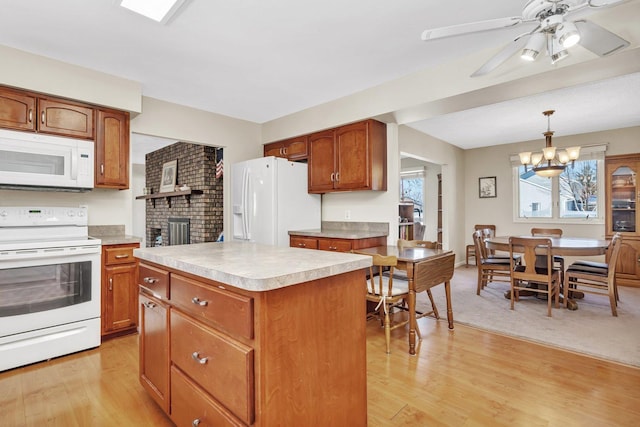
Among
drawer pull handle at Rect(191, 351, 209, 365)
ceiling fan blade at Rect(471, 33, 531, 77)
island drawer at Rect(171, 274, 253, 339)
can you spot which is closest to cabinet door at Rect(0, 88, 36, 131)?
island drawer at Rect(171, 274, 253, 339)

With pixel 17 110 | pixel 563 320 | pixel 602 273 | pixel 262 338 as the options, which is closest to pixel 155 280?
pixel 262 338

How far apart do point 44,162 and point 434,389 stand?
3.51 metres

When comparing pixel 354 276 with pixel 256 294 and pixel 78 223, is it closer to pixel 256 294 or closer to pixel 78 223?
pixel 256 294

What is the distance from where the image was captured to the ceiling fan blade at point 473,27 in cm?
170

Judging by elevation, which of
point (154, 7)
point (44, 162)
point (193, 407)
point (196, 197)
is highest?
point (154, 7)

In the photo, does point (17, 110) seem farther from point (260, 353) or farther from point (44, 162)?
point (260, 353)

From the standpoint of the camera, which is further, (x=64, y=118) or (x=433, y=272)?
(x=64, y=118)

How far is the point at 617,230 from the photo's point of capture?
16.4ft

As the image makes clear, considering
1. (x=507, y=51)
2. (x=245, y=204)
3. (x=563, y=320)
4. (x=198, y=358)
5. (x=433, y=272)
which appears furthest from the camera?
(x=245, y=204)

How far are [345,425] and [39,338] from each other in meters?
2.47

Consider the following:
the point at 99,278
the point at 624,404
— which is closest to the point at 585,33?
the point at 624,404

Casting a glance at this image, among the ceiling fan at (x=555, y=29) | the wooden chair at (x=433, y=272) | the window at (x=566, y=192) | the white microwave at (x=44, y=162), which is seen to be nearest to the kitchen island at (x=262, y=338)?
the wooden chair at (x=433, y=272)

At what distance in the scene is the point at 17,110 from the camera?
2617mm

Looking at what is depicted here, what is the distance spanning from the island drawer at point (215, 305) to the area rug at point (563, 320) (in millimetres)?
2783
